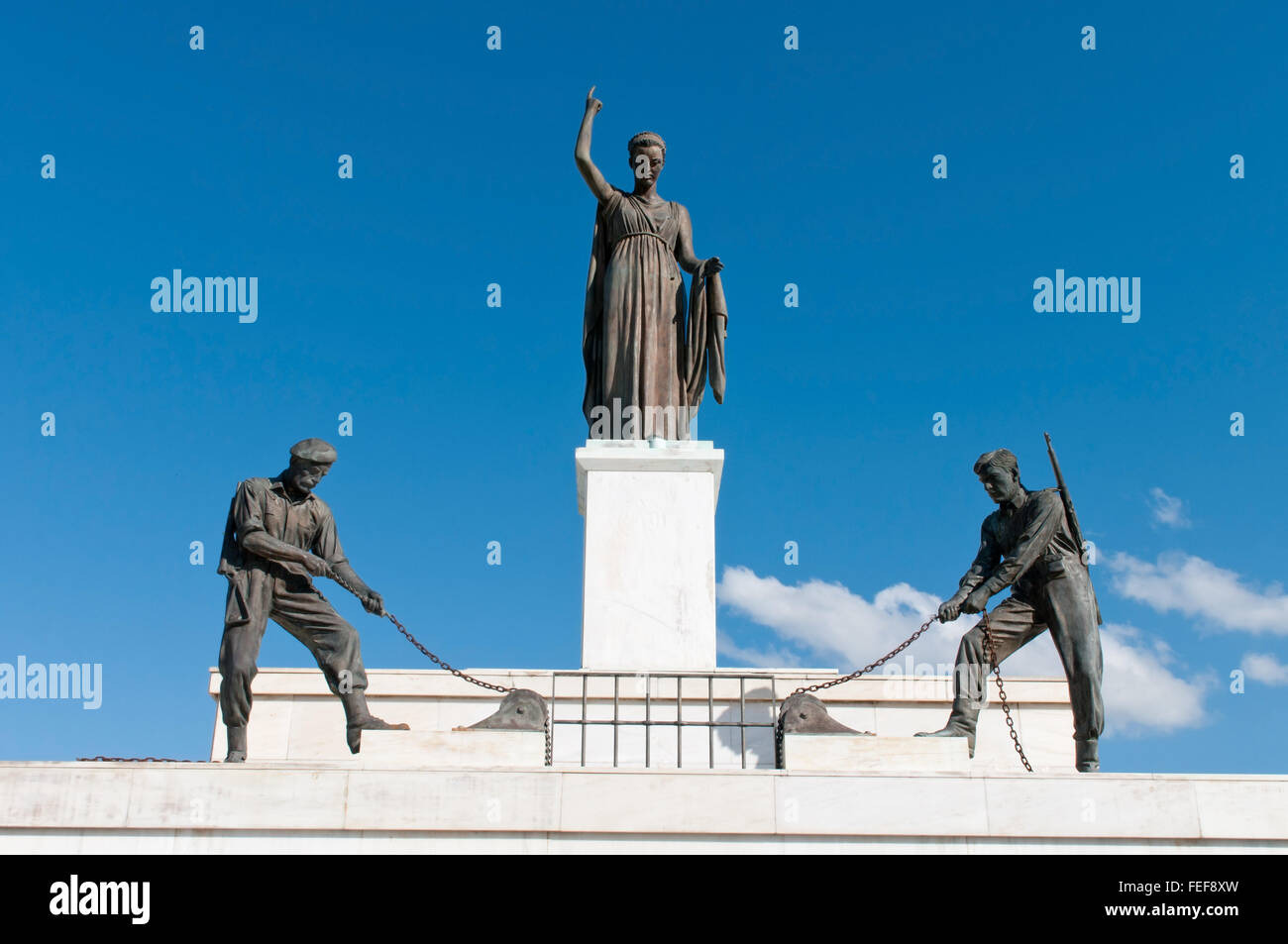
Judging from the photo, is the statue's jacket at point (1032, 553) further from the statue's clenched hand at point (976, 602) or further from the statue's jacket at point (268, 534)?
the statue's jacket at point (268, 534)

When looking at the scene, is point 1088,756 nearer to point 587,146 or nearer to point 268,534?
point 268,534

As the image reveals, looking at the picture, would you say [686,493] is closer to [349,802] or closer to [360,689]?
[360,689]

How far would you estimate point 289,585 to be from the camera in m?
9.84

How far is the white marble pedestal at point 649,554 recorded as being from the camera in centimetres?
1294

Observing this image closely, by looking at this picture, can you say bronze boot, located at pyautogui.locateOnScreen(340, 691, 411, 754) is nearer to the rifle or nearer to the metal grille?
the metal grille

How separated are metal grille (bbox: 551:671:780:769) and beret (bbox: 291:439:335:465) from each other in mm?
2903

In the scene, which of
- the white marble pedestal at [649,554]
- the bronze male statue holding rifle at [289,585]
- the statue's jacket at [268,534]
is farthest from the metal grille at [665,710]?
the statue's jacket at [268,534]

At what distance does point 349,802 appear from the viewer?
26.2 ft

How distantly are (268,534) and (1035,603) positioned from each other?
6144 mm

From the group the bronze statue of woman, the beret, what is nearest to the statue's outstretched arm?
the bronze statue of woman

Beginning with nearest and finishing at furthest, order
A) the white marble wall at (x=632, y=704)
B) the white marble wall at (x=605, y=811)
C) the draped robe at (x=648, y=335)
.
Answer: the white marble wall at (x=605, y=811), the white marble wall at (x=632, y=704), the draped robe at (x=648, y=335)
